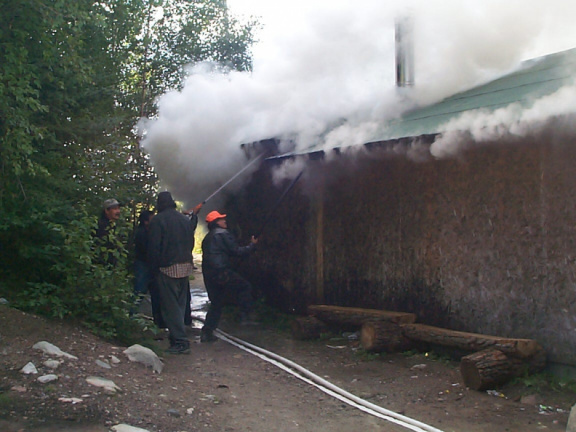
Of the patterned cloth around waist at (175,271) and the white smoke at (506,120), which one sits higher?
the white smoke at (506,120)

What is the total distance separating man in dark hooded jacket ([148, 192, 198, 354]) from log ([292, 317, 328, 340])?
175 cm

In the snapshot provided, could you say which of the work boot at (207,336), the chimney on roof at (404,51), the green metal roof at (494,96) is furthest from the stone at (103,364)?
the chimney on roof at (404,51)

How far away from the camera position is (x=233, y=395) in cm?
590

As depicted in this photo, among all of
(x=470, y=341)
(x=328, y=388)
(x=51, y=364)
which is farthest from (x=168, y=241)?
Answer: (x=470, y=341)

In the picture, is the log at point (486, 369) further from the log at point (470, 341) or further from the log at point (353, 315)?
the log at point (353, 315)

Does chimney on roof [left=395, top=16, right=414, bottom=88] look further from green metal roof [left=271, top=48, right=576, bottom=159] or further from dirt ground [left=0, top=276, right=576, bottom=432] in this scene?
dirt ground [left=0, top=276, right=576, bottom=432]

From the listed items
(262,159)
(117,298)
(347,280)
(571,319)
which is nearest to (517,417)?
(571,319)

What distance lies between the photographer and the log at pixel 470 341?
19.1 ft

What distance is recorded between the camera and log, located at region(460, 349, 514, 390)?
18.5 feet

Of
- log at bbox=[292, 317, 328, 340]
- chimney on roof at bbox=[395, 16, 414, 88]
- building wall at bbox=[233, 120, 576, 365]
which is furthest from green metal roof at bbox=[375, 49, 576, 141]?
log at bbox=[292, 317, 328, 340]

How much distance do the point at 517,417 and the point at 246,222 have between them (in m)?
7.10

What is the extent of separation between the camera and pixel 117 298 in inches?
275

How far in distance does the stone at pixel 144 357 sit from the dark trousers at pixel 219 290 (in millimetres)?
2085

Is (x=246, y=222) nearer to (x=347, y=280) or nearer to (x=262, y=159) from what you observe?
(x=262, y=159)
